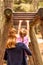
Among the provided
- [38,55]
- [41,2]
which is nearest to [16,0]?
[41,2]

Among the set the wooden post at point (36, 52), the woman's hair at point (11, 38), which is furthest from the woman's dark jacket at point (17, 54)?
the wooden post at point (36, 52)

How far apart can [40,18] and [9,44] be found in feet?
3.57

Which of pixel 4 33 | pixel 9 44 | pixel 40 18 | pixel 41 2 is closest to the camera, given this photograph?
pixel 40 18

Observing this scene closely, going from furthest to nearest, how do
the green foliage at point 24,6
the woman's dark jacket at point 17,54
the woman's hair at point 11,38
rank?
1. the green foliage at point 24,6
2. the woman's dark jacket at point 17,54
3. the woman's hair at point 11,38

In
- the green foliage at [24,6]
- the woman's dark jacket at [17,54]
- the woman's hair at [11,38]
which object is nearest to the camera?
the woman's hair at [11,38]

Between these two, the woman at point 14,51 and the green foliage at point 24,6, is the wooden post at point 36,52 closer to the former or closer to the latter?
the woman at point 14,51

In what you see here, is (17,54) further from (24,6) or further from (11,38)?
(24,6)

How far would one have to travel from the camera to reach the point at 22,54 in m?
5.24

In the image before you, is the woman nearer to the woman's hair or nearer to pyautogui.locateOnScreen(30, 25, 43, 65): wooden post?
the woman's hair

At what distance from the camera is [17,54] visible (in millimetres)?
5215

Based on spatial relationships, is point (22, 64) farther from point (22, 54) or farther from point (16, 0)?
point (16, 0)

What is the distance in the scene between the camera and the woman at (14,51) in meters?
5.07

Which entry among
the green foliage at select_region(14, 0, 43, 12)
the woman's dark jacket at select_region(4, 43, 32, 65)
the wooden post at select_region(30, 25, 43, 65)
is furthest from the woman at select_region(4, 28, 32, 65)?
the green foliage at select_region(14, 0, 43, 12)

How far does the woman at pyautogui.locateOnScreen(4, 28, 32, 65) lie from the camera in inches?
200
